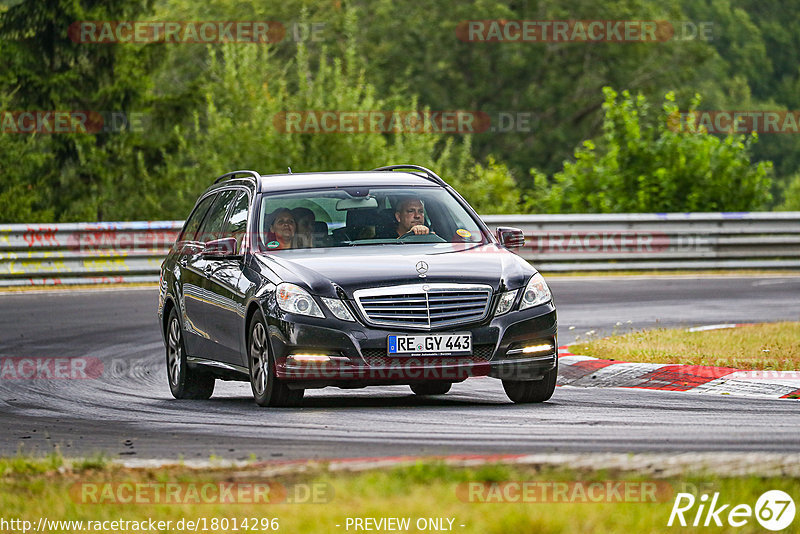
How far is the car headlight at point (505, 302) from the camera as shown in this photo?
32.3 feet

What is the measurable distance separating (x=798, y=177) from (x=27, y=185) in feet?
138

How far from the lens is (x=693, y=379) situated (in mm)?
11305

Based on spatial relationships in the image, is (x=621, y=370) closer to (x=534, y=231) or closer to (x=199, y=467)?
(x=199, y=467)

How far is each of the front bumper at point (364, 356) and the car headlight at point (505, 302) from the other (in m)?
0.04

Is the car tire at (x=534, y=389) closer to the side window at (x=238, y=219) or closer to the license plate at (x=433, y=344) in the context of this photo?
the license plate at (x=433, y=344)

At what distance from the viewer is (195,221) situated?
13055mm

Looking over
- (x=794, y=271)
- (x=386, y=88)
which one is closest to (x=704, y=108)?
(x=386, y=88)

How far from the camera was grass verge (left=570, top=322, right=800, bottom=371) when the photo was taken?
38.8ft

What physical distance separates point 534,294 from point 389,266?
97 cm

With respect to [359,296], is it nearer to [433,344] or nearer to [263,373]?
[433,344]

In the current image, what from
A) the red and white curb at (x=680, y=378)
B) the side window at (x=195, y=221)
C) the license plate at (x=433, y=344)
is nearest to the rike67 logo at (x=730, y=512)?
the license plate at (x=433, y=344)

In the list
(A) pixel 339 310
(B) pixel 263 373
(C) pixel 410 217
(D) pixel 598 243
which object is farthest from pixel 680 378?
(D) pixel 598 243

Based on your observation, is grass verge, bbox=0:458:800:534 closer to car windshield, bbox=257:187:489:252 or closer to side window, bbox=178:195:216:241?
car windshield, bbox=257:187:489:252

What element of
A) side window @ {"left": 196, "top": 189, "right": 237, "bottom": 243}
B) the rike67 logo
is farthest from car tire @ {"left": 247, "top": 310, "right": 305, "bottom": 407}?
the rike67 logo
